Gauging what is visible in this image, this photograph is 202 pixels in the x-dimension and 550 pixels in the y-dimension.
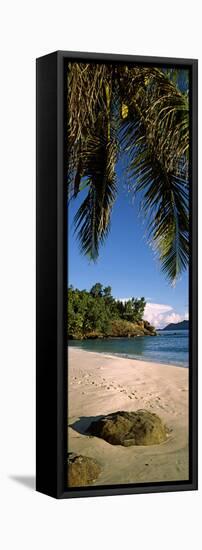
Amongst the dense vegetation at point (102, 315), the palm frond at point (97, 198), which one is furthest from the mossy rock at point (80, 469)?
the palm frond at point (97, 198)

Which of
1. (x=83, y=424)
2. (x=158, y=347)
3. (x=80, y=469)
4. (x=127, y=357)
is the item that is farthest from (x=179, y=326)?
(x=80, y=469)

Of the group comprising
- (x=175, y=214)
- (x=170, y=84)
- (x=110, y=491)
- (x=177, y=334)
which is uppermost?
(x=170, y=84)

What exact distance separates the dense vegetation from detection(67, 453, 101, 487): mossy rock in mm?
888

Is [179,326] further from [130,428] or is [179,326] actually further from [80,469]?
[80,469]

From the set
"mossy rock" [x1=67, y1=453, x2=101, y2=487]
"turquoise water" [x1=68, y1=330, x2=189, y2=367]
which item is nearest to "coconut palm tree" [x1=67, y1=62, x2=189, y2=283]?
"turquoise water" [x1=68, y1=330, x2=189, y2=367]

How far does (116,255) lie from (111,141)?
846mm

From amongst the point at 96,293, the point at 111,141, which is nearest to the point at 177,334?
the point at 96,293

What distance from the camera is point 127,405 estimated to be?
1247 centimetres

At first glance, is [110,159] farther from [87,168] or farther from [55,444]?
[55,444]

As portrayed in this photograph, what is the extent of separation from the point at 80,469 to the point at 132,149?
2.41 meters

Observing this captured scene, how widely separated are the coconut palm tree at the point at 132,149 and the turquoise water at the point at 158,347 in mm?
441

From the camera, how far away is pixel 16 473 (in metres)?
13.4

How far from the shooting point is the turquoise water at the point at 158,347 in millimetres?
12539

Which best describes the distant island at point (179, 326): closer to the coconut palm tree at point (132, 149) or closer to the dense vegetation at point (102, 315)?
the dense vegetation at point (102, 315)
